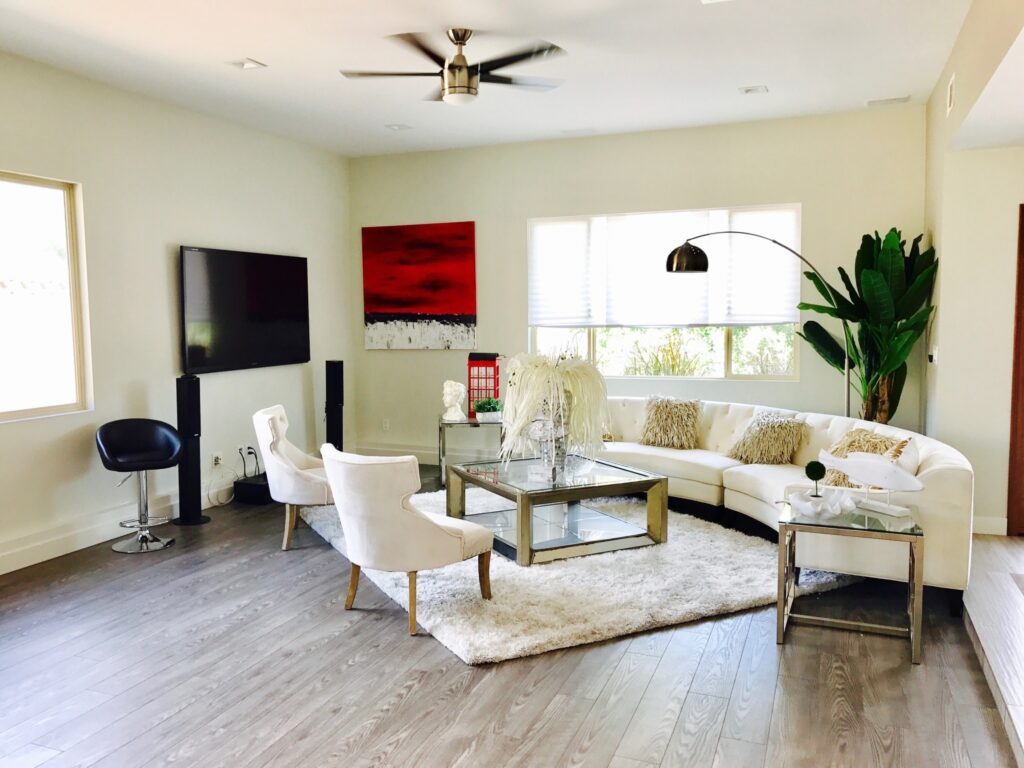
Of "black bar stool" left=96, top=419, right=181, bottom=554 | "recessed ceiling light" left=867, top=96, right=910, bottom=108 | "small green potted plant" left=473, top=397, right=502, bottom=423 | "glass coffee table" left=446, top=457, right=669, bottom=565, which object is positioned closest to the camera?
"glass coffee table" left=446, top=457, right=669, bottom=565

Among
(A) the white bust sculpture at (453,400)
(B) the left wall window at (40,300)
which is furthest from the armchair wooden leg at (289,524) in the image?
(A) the white bust sculpture at (453,400)

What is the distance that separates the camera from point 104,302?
17.1ft

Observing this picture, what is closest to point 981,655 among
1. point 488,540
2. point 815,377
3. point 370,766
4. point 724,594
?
point 724,594

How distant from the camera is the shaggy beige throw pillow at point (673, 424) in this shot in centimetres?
603

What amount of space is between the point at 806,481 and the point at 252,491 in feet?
13.2

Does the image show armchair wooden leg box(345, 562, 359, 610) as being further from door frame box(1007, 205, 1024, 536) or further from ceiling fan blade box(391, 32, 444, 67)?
door frame box(1007, 205, 1024, 536)

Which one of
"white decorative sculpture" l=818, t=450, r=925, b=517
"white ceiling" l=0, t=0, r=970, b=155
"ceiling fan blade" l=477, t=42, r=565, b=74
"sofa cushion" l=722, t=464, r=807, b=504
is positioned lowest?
"sofa cushion" l=722, t=464, r=807, b=504

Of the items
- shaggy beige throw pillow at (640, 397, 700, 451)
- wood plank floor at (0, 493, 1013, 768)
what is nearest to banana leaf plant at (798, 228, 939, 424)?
shaggy beige throw pillow at (640, 397, 700, 451)

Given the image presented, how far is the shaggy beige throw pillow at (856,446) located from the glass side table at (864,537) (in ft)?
2.40

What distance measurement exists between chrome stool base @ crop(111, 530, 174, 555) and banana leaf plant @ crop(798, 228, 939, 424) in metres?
4.59

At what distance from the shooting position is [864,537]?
344 centimetres

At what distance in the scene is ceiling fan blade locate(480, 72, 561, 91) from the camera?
4.18m

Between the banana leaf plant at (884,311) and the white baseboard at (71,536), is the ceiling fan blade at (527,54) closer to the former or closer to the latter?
the banana leaf plant at (884,311)

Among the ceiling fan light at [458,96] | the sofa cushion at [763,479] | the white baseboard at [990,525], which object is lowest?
the white baseboard at [990,525]
